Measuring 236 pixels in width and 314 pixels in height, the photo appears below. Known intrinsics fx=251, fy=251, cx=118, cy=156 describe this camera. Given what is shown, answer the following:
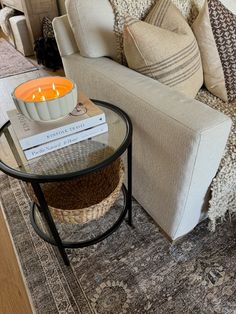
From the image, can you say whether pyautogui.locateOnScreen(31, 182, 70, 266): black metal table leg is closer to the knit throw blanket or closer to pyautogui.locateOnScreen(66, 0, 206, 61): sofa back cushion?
the knit throw blanket

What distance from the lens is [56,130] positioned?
750 millimetres

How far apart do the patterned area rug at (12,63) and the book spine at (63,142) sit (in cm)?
216

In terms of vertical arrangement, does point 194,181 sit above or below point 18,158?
below

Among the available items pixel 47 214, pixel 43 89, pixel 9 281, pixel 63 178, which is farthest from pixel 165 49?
pixel 9 281

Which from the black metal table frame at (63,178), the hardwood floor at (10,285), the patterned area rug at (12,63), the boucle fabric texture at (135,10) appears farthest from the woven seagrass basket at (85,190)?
the patterned area rug at (12,63)

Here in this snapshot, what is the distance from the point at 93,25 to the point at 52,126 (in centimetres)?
56

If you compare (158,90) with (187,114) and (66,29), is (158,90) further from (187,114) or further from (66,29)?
(66,29)

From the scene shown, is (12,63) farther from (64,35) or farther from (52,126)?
(52,126)

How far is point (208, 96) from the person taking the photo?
1194 millimetres

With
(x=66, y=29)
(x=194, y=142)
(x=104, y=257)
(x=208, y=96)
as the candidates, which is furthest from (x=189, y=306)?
(x=66, y=29)

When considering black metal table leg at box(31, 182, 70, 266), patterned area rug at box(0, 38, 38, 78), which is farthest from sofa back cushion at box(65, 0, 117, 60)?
patterned area rug at box(0, 38, 38, 78)

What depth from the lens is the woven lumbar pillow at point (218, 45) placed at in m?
1.09

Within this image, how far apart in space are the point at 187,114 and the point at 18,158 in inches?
21.2

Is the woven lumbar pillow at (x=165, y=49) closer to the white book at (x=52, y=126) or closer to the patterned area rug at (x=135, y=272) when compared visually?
the white book at (x=52, y=126)
